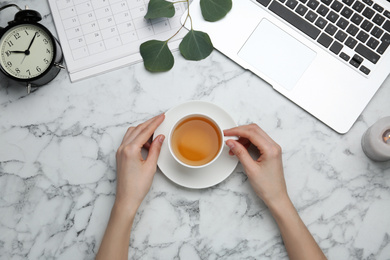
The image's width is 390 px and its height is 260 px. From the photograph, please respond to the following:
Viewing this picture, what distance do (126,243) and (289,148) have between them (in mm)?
476

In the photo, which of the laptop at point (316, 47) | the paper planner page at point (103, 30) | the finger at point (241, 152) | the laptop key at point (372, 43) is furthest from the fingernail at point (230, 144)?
the laptop key at point (372, 43)

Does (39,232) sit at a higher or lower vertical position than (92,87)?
lower

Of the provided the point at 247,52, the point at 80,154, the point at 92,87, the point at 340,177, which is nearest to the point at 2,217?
the point at 80,154

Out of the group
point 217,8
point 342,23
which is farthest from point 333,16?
point 217,8

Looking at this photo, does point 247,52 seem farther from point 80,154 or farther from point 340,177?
point 80,154

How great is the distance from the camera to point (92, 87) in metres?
0.94

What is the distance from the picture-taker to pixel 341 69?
906mm

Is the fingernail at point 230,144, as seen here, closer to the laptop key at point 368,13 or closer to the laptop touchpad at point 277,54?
the laptop touchpad at point 277,54

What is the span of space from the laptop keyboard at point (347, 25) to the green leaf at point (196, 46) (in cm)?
21

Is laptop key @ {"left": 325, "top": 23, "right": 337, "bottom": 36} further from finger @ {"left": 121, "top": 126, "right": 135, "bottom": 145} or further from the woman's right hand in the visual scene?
finger @ {"left": 121, "top": 126, "right": 135, "bottom": 145}

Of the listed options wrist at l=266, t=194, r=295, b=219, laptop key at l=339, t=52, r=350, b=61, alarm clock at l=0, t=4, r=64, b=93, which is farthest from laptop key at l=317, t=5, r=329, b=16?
alarm clock at l=0, t=4, r=64, b=93

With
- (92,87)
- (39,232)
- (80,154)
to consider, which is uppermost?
(92,87)

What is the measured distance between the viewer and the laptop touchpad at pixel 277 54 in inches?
35.9

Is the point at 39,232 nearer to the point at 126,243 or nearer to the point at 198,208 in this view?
the point at 126,243
